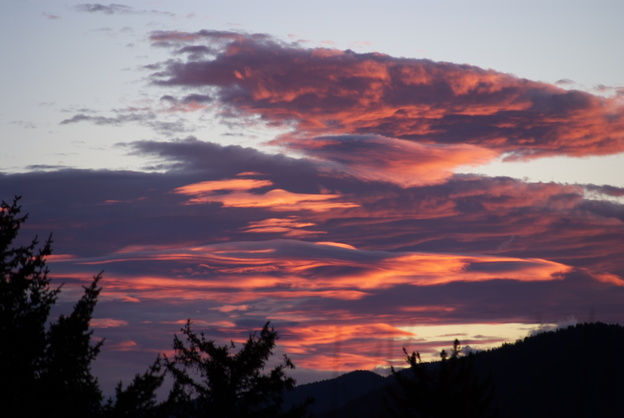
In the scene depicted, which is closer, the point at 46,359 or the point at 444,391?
the point at 46,359

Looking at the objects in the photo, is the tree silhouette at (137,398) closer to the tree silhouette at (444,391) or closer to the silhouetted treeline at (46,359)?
the silhouetted treeline at (46,359)

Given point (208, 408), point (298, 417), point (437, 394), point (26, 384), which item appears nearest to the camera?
point (26, 384)

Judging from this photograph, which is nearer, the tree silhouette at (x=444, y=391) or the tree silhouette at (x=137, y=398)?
the tree silhouette at (x=137, y=398)

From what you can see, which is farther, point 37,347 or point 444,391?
point 444,391

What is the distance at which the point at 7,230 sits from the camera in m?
21.1

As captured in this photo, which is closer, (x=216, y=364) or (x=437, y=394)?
(x=437, y=394)

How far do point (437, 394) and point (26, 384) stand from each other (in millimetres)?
14686

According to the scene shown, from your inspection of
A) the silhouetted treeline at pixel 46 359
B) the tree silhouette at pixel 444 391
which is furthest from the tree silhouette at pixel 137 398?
the tree silhouette at pixel 444 391

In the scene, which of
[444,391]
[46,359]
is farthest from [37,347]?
[444,391]

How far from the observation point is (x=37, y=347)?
18672 millimetres

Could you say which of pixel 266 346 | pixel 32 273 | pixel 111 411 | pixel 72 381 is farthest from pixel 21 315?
pixel 266 346

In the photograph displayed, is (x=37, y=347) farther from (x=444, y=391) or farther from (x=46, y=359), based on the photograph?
(x=444, y=391)

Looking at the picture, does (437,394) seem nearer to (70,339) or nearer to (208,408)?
(208,408)

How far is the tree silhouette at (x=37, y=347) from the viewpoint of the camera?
1656 cm
